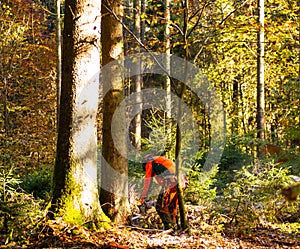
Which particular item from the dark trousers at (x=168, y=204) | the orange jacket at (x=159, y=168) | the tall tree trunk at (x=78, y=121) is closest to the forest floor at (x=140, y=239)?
the tall tree trunk at (x=78, y=121)

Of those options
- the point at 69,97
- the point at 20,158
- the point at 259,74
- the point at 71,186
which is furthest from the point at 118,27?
the point at 20,158

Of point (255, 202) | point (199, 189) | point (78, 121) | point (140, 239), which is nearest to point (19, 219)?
point (78, 121)

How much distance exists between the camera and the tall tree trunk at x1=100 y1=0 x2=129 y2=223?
6.50 m

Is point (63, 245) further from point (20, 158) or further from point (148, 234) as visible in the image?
point (20, 158)

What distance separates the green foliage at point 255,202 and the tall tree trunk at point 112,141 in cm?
219

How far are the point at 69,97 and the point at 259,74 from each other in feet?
28.9

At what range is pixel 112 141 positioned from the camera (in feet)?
21.5

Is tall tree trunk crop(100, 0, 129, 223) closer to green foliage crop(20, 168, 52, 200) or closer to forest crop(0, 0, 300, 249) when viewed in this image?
forest crop(0, 0, 300, 249)

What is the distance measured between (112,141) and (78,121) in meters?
1.32

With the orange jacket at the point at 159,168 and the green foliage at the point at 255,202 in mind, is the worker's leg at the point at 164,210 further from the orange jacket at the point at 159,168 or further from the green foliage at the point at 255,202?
the green foliage at the point at 255,202

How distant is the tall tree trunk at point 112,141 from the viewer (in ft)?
21.3

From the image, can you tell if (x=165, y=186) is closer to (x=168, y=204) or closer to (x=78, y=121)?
(x=168, y=204)

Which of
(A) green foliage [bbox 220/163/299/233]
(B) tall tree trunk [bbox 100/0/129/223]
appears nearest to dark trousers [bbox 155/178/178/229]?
(B) tall tree trunk [bbox 100/0/129/223]

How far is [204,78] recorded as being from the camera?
18484mm
